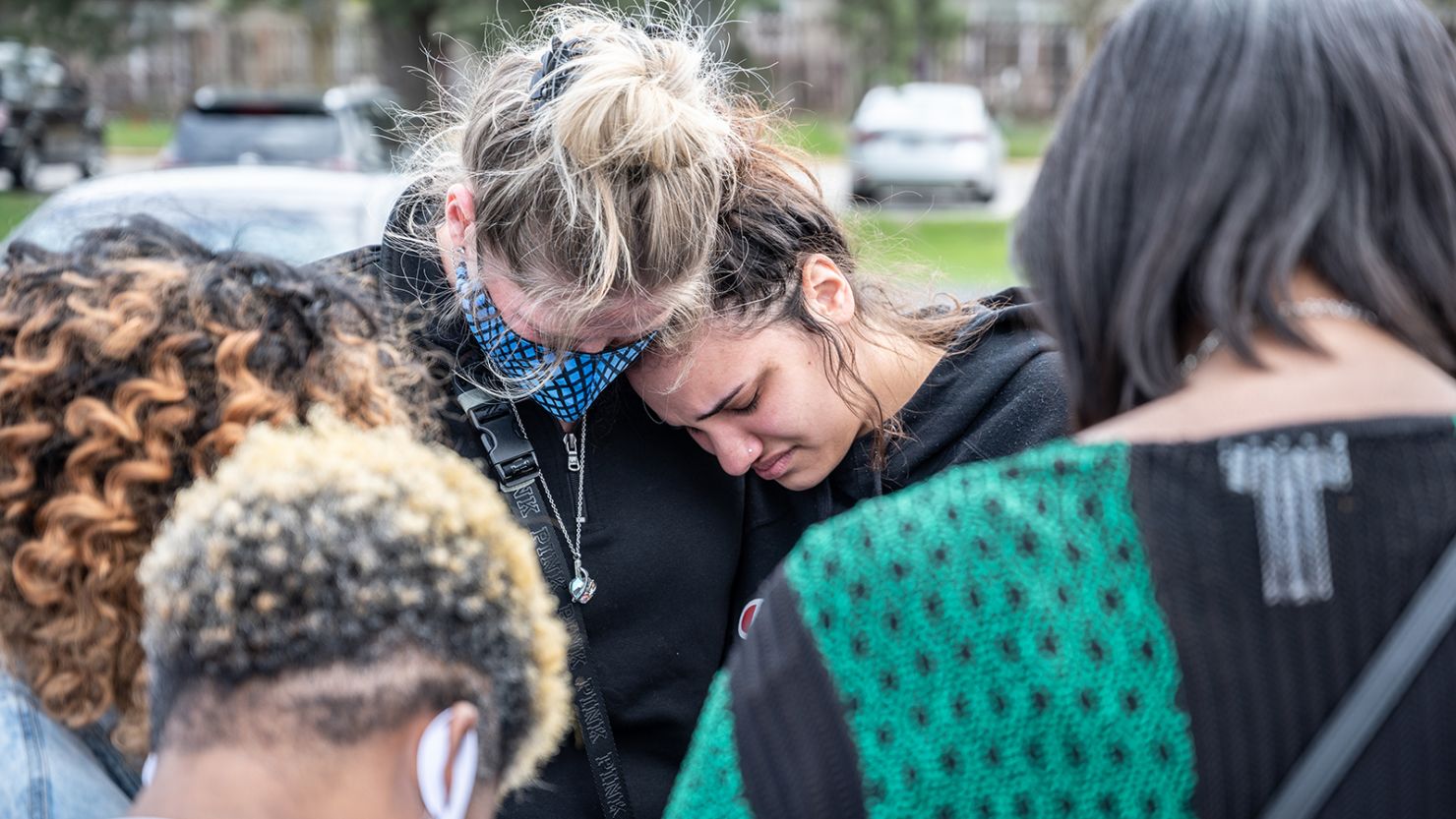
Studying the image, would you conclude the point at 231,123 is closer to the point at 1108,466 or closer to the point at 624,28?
the point at 624,28

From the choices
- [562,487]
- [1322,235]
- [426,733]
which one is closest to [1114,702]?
[1322,235]

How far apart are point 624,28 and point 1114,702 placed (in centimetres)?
160

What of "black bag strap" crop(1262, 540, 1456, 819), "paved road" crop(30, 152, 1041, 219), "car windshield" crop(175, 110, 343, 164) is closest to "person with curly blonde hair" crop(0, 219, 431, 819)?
"black bag strap" crop(1262, 540, 1456, 819)

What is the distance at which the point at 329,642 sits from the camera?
119 centimetres

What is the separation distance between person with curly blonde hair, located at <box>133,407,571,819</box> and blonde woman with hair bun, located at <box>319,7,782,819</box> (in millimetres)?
910

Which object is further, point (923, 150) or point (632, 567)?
point (923, 150)

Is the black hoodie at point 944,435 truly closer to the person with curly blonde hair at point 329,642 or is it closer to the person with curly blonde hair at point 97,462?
the person with curly blonde hair at point 97,462

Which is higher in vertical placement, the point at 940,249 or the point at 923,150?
the point at 940,249

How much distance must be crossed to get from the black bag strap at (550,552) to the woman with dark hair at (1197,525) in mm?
1003

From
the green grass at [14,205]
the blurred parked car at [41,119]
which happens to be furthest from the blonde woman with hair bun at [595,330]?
the blurred parked car at [41,119]

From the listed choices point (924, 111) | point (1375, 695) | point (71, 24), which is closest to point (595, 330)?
point (1375, 695)

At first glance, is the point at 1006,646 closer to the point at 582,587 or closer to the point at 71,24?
the point at 582,587

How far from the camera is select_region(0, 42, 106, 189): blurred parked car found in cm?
1848

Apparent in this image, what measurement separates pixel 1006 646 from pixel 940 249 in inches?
530
